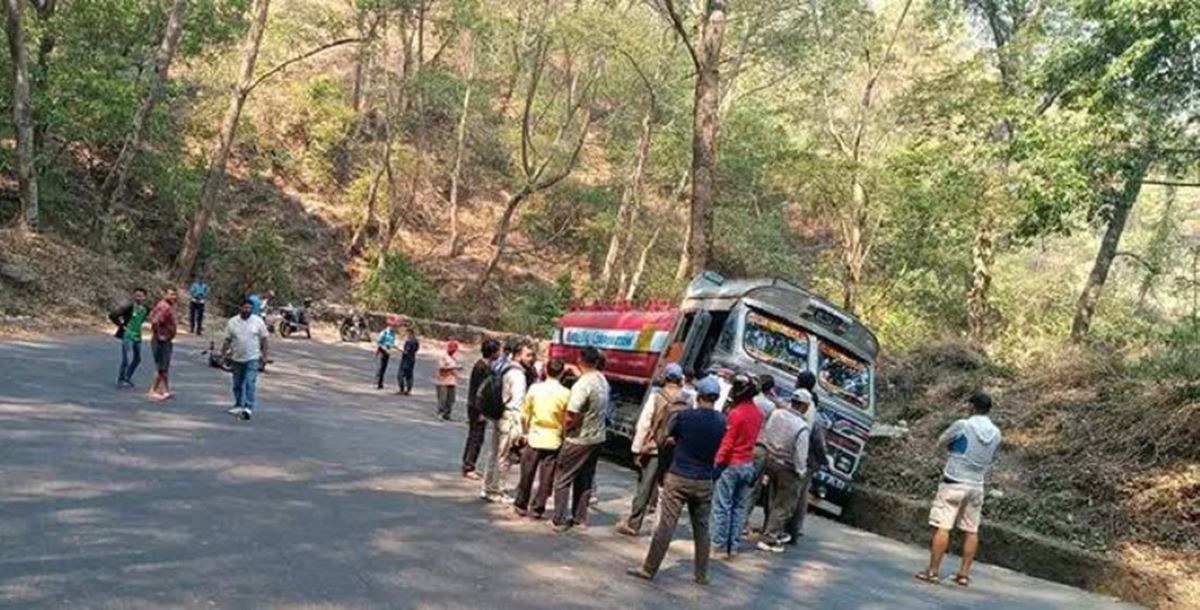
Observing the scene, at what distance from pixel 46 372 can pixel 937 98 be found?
70.6 ft

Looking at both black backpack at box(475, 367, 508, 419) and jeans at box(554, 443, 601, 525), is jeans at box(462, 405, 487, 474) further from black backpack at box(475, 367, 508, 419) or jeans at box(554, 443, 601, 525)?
jeans at box(554, 443, 601, 525)

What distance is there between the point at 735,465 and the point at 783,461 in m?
1.11

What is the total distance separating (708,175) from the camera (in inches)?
717

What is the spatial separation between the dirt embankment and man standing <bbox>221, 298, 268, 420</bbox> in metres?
8.99

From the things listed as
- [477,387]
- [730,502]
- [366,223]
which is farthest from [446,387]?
[366,223]

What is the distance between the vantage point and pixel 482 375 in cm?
1085

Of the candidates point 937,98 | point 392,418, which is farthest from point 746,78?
point 392,418

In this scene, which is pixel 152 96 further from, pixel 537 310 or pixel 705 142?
pixel 537 310

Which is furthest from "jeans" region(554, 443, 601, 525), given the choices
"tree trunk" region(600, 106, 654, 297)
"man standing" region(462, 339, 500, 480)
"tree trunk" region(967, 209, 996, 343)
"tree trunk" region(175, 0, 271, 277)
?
"tree trunk" region(600, 106, 654, 297)

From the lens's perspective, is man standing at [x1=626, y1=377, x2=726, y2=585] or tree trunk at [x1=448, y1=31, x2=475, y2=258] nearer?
man standing at [x1=626, y1=377, x2=726, y2=585]

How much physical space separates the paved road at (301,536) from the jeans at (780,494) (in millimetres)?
431

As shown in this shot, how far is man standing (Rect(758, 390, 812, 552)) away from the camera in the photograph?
34.2 ft

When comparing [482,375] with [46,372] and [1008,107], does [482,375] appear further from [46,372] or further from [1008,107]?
[1008,107]

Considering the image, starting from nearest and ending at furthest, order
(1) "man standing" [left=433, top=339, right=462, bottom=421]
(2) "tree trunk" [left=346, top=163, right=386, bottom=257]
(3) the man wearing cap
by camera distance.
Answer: (3) the man wearing cap → (1) "man standing" [left=433, top=339, right=462, bottom=421] → (2) "tree trunk" [left=346, top=163, right=386, bottom=257]
